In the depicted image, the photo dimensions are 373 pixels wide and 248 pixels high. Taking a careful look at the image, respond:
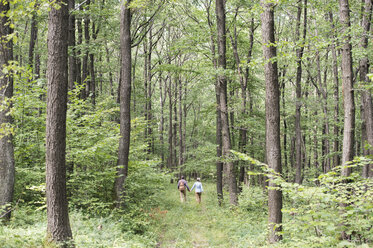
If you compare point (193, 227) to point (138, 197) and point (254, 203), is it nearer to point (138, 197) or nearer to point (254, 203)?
point (138, 197)

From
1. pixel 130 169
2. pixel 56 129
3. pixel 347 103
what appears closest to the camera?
pixel 56 129

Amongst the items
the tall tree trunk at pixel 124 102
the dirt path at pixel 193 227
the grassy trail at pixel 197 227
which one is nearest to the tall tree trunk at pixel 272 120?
the grassy trail at pixel 197 227

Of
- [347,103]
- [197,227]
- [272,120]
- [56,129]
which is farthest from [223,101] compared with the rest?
[56,129]

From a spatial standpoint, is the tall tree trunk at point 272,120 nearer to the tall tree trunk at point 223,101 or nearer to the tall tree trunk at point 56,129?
the tall tree trunk at point 56,129

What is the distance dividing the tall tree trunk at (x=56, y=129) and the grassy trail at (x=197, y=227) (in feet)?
13.2

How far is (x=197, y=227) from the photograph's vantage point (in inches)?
410

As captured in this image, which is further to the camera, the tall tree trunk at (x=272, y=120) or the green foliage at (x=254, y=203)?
the green foliage at (x=254, y=203)

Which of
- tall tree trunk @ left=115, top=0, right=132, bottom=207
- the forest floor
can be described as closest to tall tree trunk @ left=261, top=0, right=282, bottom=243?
the forest floor

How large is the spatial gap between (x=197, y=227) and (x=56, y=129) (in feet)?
23.8

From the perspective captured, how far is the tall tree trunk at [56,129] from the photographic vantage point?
5.09 m

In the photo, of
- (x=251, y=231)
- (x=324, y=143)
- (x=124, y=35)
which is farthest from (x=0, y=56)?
(x=324, y=143)

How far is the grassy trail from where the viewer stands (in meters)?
8.62

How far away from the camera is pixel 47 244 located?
4.93 metres

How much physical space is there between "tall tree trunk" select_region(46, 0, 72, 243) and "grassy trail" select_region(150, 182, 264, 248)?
401 centimetres
